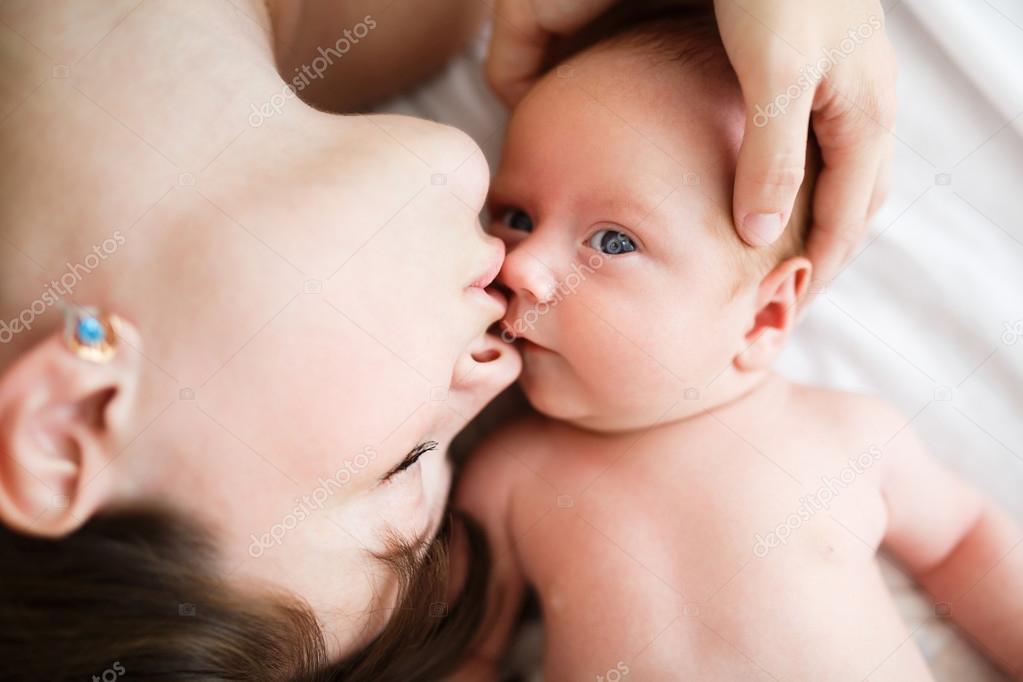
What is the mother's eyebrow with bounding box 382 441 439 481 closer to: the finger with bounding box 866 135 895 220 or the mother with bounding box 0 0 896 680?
the mother with bounding box 0 0 896 680

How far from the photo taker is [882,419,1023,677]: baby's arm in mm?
1378

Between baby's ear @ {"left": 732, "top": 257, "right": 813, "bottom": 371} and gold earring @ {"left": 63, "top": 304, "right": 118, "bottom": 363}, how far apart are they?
91 cm

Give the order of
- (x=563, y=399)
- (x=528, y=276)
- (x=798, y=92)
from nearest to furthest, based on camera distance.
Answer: (x=798, y=92) → (x=528, y=276) → (x=563, y=399)

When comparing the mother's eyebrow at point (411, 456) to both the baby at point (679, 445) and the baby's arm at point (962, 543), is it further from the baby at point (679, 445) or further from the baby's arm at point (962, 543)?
the baby's arm at point (962, 543)

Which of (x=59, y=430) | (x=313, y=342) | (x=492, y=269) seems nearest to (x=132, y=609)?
(x=59, y=430)

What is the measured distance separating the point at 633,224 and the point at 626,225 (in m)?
0.01

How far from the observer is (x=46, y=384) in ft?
2.73

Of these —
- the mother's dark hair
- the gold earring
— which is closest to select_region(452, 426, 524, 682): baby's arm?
the mother's dark hair

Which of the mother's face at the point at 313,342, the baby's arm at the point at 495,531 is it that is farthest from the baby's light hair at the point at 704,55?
the baby's arm at the point at 495,531

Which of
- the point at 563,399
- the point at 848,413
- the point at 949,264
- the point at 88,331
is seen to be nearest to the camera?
the point at 88,331

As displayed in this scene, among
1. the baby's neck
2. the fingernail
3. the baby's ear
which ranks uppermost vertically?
the fingernail

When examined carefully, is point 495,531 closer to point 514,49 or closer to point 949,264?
point 514,49

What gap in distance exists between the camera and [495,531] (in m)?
1.42

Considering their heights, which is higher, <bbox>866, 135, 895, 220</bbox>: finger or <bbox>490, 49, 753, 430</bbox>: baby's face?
<bbox>866, 135, 895, 220</bbox>: finger
